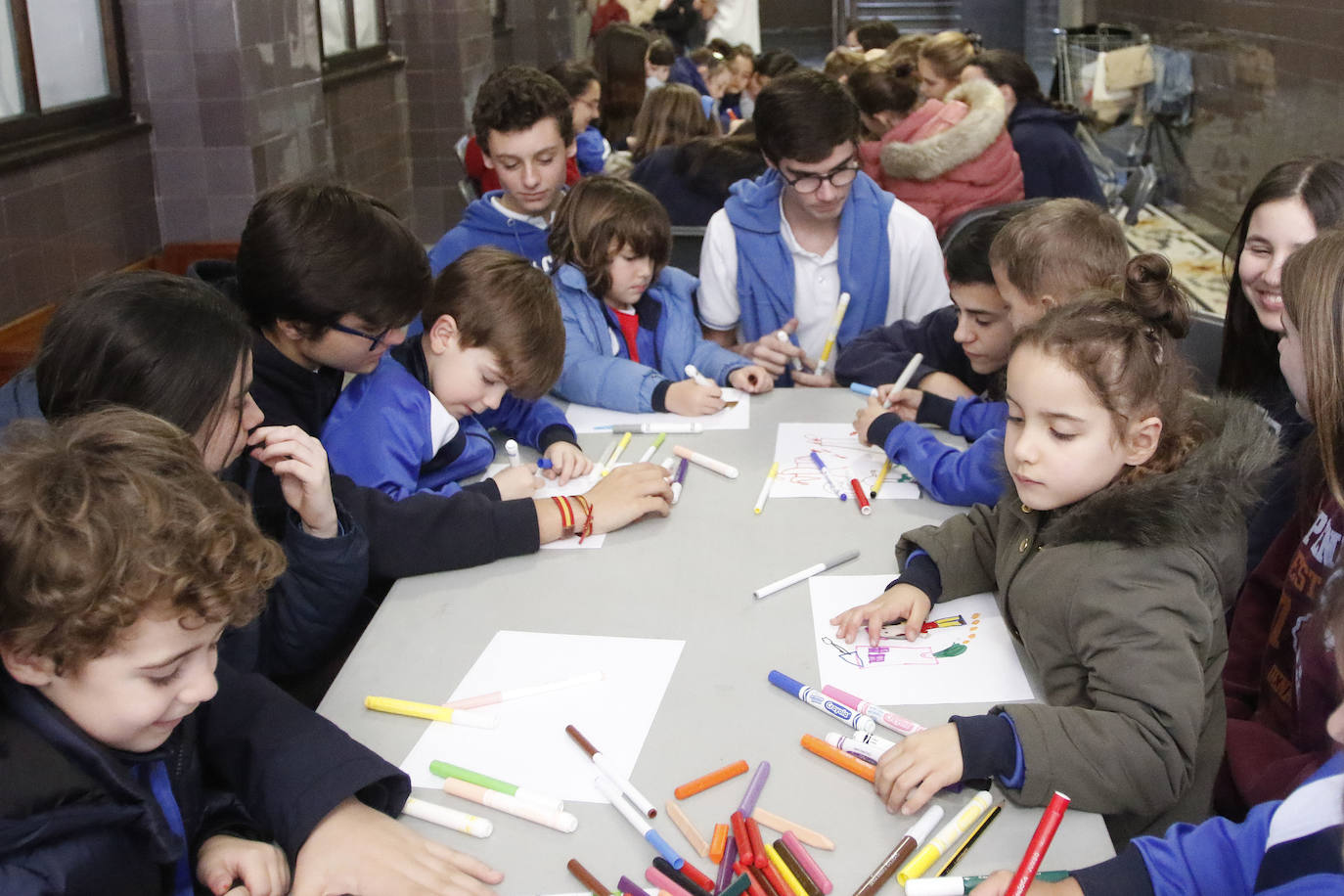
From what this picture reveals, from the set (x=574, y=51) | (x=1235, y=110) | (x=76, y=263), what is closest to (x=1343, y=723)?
(x=76, y=263)

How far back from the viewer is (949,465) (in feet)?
5.96

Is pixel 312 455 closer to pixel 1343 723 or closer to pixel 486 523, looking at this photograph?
pixel 486 523

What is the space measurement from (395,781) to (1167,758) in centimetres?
75

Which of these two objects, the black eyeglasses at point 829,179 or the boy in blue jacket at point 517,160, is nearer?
the black eyeglasses at point 829,179

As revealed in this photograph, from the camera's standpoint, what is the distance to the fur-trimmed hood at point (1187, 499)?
4.09 feet

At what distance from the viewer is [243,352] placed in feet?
4.65

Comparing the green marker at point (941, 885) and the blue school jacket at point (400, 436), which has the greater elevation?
the blue school jacket at point (400, 436)

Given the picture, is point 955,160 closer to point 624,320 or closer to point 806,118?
point 806,118

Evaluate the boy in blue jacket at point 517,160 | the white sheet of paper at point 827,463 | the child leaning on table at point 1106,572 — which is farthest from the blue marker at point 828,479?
the boy in blue jacket at point 517,160

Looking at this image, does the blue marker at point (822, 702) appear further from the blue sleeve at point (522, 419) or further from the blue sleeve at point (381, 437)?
the blue sleeve at point (522, 419)

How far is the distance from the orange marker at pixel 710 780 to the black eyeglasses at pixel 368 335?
0.97 metres

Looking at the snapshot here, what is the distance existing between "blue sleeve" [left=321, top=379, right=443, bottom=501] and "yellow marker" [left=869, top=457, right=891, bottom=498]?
26.2 inches

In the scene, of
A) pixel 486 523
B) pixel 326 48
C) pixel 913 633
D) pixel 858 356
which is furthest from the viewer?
pixel 326 48

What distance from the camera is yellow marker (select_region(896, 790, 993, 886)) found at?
3.35 ft
